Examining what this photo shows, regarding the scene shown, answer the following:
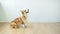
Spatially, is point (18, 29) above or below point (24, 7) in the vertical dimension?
below

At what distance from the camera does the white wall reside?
3645 millimetres

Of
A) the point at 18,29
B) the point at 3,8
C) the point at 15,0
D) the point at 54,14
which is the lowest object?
the point at 18,29

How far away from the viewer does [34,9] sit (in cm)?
368

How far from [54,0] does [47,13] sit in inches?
17.5

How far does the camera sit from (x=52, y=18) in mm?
3744

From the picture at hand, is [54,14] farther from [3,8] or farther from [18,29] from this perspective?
[3,8]

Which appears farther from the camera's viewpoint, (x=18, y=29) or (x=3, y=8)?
(x=3, y=8)

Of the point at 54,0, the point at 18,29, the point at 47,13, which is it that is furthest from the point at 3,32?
the point at 54,0

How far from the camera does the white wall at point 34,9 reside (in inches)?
143

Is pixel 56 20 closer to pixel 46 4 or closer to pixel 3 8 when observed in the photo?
pixel 46 4

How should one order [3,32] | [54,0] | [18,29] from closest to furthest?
[3,32] → [18,29] → [54,0]

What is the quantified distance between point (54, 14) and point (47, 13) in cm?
22

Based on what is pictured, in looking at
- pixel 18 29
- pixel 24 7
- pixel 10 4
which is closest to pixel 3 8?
pixel 10 4

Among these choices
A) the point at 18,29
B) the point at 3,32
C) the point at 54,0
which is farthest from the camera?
the point at 54,0
